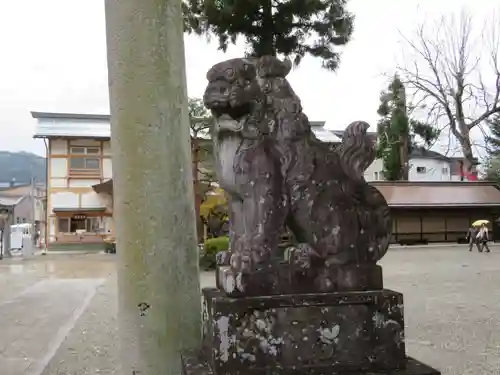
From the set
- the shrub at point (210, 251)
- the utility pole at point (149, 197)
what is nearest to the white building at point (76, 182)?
the shrub at point (210, 251)

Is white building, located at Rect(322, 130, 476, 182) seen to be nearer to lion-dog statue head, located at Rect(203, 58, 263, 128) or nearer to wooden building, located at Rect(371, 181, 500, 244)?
wooden building, located at Rect(371, 181, 500, 244)

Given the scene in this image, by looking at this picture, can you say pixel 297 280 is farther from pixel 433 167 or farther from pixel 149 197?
pixel 433 167

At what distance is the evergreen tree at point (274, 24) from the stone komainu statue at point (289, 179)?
679 cm

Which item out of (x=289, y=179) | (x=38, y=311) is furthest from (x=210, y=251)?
(x=289, y=179)

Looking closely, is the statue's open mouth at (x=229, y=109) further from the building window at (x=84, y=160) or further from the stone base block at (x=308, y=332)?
the building window at (x=84, y=160)

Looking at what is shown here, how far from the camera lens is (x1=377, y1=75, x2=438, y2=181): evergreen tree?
105 ft

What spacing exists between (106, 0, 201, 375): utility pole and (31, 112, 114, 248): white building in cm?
3077

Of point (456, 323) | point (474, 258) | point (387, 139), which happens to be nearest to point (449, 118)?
point (387, 139)

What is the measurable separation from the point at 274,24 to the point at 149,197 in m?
7.21

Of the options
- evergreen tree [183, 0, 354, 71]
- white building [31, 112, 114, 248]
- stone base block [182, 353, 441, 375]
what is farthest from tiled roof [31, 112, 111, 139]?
stone base block [182, 353, 441, 375]

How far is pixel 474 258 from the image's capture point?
19.8 m

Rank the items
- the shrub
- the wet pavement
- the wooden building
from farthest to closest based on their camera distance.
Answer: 1. the wooden building
2. the shrub
3. the wet pavement

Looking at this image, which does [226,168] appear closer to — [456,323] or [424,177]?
[456,323]

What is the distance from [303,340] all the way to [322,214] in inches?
20.4
